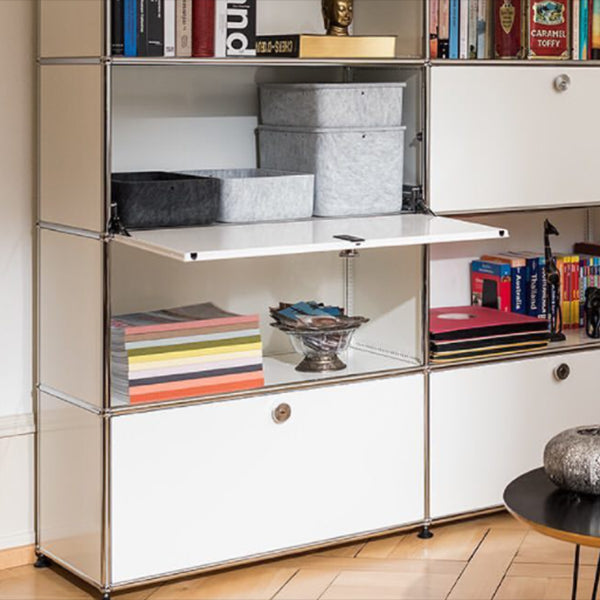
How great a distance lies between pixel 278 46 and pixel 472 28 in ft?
1.86

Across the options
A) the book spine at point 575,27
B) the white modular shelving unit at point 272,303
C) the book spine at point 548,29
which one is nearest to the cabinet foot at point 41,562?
the white modular shelving unit at point 272,303

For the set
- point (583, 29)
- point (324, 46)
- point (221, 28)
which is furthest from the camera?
point (583, 29)

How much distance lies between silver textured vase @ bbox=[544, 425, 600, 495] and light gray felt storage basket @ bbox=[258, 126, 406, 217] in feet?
3.09

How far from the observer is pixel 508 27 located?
3.31 meters

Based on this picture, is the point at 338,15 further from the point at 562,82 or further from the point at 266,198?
the point at 562,82

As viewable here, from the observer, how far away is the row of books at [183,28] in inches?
108

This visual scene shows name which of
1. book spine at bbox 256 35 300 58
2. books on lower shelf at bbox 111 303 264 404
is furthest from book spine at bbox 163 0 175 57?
books on lower shelf at bbox 111 303 264 404

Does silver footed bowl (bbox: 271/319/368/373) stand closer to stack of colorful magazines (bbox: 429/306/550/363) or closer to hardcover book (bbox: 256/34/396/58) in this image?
stack of colorful magazines (bbox: 429/306/550/363)

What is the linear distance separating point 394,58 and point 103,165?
0.81 meters

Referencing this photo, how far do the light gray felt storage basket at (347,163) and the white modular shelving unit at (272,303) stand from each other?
7 cm

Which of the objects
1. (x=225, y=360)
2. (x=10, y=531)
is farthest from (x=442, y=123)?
→ (x=10, y=531)

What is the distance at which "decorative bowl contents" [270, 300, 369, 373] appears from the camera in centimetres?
317

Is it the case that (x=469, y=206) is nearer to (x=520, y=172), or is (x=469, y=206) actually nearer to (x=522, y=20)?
(x=520, y=172)

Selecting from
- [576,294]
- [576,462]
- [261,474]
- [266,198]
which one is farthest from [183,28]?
[576,294]
